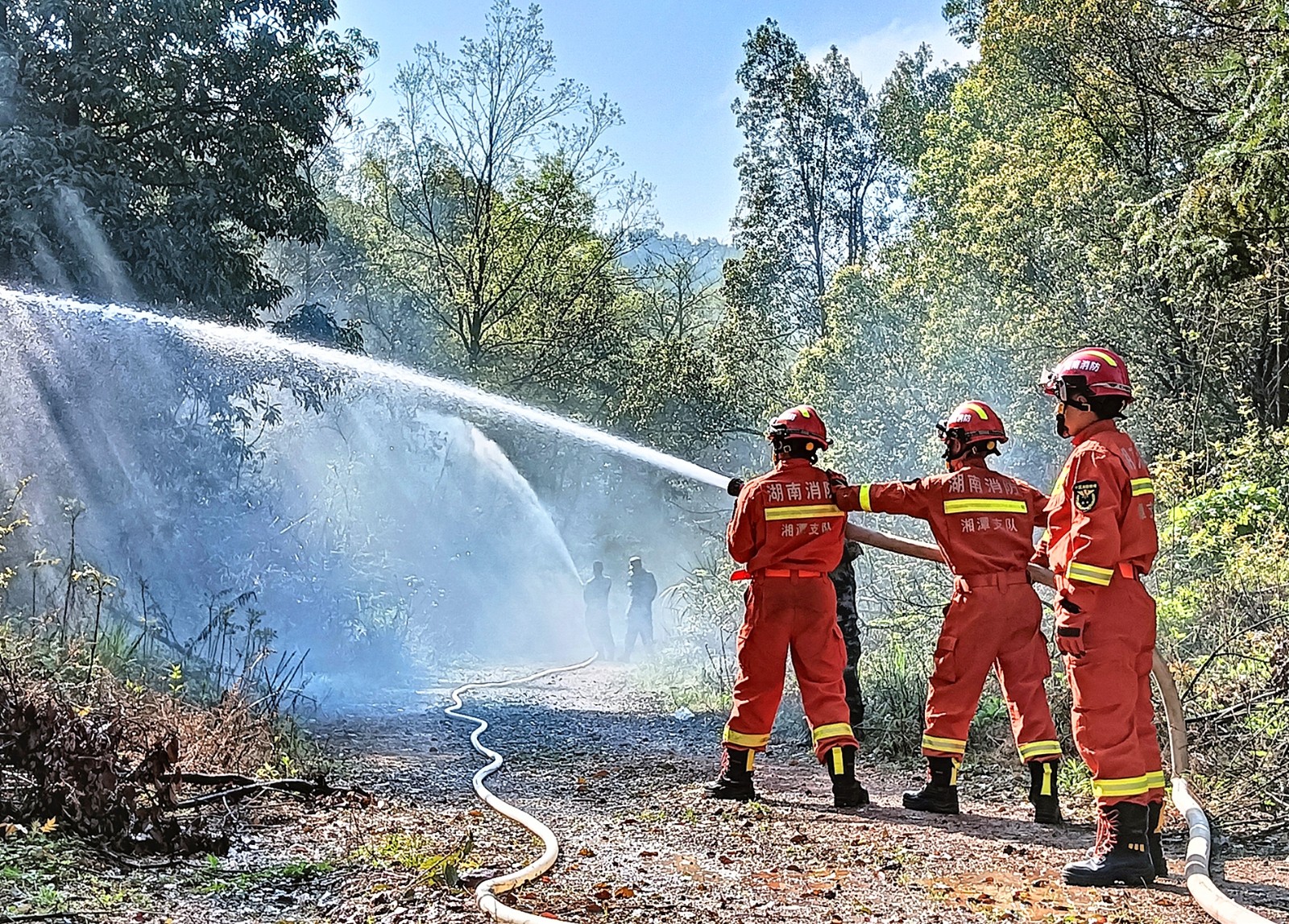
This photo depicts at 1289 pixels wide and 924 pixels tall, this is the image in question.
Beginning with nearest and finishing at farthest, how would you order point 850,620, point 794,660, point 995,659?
1. point 995,659
2. point 794,660
3. point 850,620

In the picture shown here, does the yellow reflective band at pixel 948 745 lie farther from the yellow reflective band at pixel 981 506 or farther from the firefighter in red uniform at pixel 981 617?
the yellow reflective band at pixel 981 506

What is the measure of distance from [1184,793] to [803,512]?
211 cm

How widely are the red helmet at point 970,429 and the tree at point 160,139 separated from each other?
8.34 meters

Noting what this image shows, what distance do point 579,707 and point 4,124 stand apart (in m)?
7.45

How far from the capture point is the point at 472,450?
26.4 m

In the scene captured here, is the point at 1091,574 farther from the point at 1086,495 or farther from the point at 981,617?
the point at 981,617

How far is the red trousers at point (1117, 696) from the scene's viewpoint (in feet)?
13.7

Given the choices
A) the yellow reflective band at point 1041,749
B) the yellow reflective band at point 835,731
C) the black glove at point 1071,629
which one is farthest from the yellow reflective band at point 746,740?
the black glove at point 1071,629

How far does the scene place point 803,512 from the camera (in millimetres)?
5848

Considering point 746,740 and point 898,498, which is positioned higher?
point 898,498

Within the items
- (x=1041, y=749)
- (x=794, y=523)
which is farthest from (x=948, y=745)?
(x=794, y=523)

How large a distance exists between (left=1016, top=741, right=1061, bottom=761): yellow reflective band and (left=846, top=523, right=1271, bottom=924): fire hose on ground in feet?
1.70

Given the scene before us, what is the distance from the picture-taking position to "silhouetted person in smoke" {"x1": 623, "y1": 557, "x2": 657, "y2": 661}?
17172 mm

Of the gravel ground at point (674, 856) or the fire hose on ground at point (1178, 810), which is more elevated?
the fire hose on ground at point (1178, 810)
